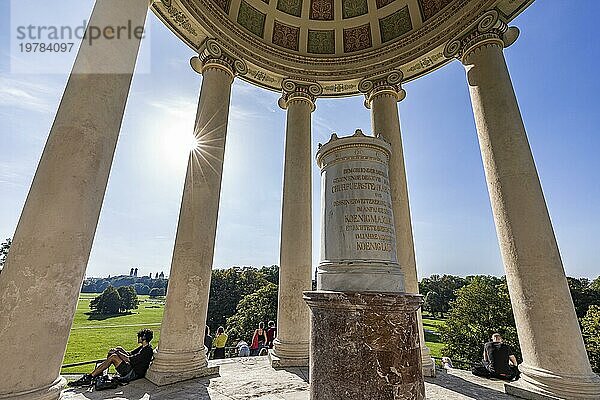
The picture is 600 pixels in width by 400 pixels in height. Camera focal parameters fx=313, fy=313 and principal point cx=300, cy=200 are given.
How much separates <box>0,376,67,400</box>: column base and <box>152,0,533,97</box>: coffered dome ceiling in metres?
34.4

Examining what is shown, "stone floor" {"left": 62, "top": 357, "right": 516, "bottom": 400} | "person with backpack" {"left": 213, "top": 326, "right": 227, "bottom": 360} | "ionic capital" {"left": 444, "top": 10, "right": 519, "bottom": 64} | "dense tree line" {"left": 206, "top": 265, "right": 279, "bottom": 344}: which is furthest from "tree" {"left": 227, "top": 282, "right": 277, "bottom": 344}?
"ionic capital" {"left": 444, "top": 10, "right": 519, "bottom": 64}

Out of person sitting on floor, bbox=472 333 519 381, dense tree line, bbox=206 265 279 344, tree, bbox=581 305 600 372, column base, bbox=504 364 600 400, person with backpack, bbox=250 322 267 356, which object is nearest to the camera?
column base, bbox=504 364 600 400

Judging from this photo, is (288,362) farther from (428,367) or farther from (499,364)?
(499,364)

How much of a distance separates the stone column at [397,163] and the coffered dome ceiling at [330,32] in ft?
9.25

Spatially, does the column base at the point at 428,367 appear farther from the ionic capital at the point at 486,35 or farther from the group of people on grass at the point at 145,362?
the ionic capital at the point at 486,35

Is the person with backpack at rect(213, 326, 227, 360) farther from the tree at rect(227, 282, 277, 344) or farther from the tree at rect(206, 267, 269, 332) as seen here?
→ the tree at rect(206, 267, 269, 332)

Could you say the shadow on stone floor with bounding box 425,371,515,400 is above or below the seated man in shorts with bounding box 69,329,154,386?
below

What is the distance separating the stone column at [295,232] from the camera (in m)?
32.8

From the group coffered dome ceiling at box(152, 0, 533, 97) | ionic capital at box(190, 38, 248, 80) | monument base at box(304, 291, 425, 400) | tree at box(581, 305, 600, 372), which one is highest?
coffered dome ceiling at box(152, 0, 533, 97)

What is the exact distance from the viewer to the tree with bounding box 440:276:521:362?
118 metres

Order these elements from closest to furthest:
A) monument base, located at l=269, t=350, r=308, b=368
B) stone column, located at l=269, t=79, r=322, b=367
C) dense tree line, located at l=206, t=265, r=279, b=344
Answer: monument base, located at l=269, t=350, r=308, b=368 → stone column, located at l=269, t=79, r=322, b=367 → dense tree line, located at l=206, t=265, r=279, b=344

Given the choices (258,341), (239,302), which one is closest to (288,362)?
(258,341)

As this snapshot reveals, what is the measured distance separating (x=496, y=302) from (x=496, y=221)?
120 m

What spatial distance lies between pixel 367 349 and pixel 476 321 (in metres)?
139
